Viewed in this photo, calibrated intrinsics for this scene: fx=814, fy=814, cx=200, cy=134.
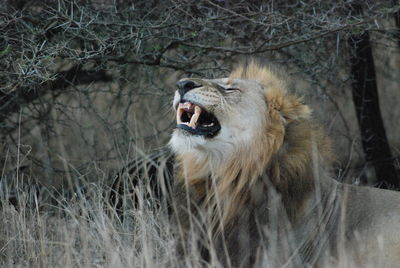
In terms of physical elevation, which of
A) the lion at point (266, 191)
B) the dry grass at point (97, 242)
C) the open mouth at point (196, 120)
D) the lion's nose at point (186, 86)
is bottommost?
the dry grass at point (97, 242)

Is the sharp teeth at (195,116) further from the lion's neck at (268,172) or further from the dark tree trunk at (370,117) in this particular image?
the dark tree trunk at (370,117)

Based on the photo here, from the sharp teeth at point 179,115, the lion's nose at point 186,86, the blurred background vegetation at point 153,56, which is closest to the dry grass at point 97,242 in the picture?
the blurred background vegetation at point 153,56

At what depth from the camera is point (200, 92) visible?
4.38 m

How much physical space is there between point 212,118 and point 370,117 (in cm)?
366

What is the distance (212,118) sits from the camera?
14.7ft

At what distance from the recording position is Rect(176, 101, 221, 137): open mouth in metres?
4.37

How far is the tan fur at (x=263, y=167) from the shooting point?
4.28m

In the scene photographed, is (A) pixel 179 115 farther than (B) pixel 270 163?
Yes

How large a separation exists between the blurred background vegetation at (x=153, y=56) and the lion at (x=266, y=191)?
407 millimetres

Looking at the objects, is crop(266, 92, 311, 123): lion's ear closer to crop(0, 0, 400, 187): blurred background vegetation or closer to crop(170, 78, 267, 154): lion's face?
crop(170, 78, 267, 154): lion's face

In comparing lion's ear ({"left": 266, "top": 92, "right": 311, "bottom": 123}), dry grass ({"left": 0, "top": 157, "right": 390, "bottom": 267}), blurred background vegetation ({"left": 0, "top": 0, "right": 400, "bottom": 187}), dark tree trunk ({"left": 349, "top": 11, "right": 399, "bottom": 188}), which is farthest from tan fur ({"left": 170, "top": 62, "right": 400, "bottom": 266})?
dark tree trunk ({"left": 349, "top": 11, "right": 399, "bottom": 188})

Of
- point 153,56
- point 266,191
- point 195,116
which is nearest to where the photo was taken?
point 266,191

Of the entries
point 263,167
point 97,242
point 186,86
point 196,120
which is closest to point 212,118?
point 196,120

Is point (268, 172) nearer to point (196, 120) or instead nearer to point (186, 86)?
Result: point (196, 120)
